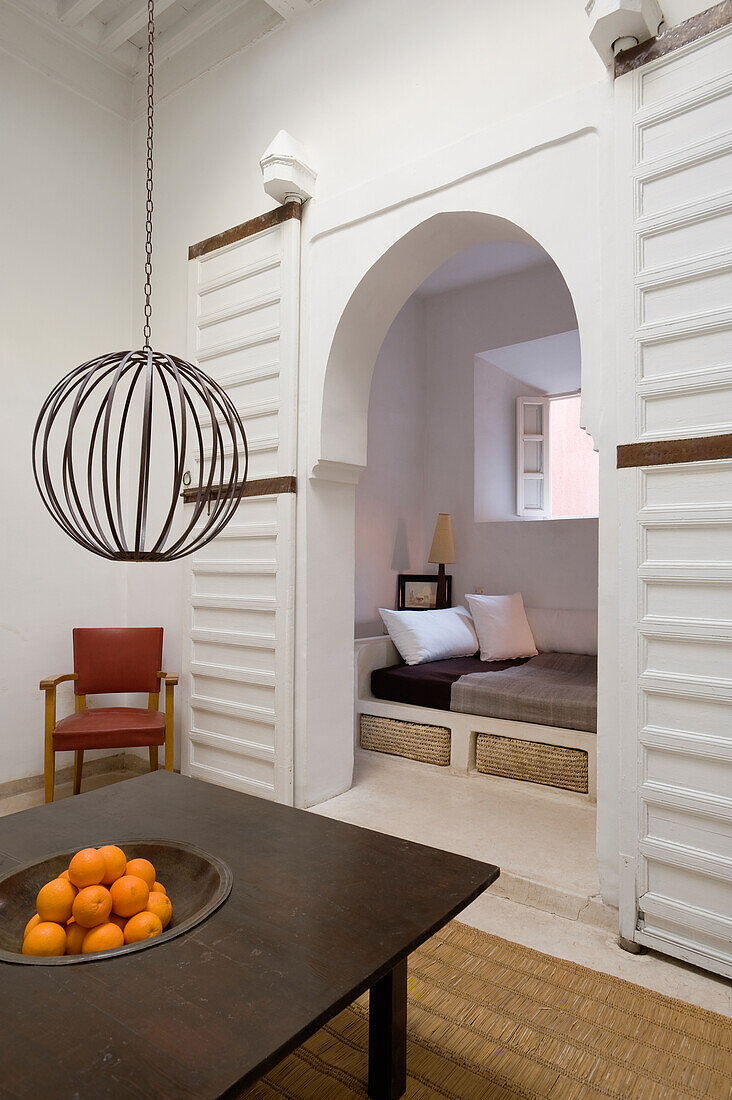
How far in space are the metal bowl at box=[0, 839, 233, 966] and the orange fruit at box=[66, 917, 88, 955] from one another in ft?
0.19

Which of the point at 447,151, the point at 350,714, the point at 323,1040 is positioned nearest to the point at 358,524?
the point at 350,714

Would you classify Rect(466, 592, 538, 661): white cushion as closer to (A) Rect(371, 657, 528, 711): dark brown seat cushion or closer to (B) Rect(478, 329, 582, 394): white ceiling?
(A) Rect(371, 657, 528, 711): dark brown seat cushion

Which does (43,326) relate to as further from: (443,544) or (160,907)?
(160,907)

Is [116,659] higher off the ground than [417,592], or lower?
lower

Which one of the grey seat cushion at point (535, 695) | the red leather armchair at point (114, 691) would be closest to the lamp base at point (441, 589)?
the grey seat cushion at point (535, 695)

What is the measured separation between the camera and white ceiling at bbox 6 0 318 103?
3688mm

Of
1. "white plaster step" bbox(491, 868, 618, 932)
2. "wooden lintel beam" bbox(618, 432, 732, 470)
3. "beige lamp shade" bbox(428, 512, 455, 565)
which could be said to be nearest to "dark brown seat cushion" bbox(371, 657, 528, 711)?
"beige lamp shade" bbox(428, 512, 455, 565)

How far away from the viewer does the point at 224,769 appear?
3584mm

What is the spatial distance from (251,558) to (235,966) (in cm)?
237

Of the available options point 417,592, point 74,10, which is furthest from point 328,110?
point 417,592

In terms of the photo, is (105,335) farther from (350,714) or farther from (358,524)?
(350,714)

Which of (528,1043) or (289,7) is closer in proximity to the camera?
(528,1043)

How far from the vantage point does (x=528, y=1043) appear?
1808 millimetres

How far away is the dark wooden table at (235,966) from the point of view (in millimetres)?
1028
